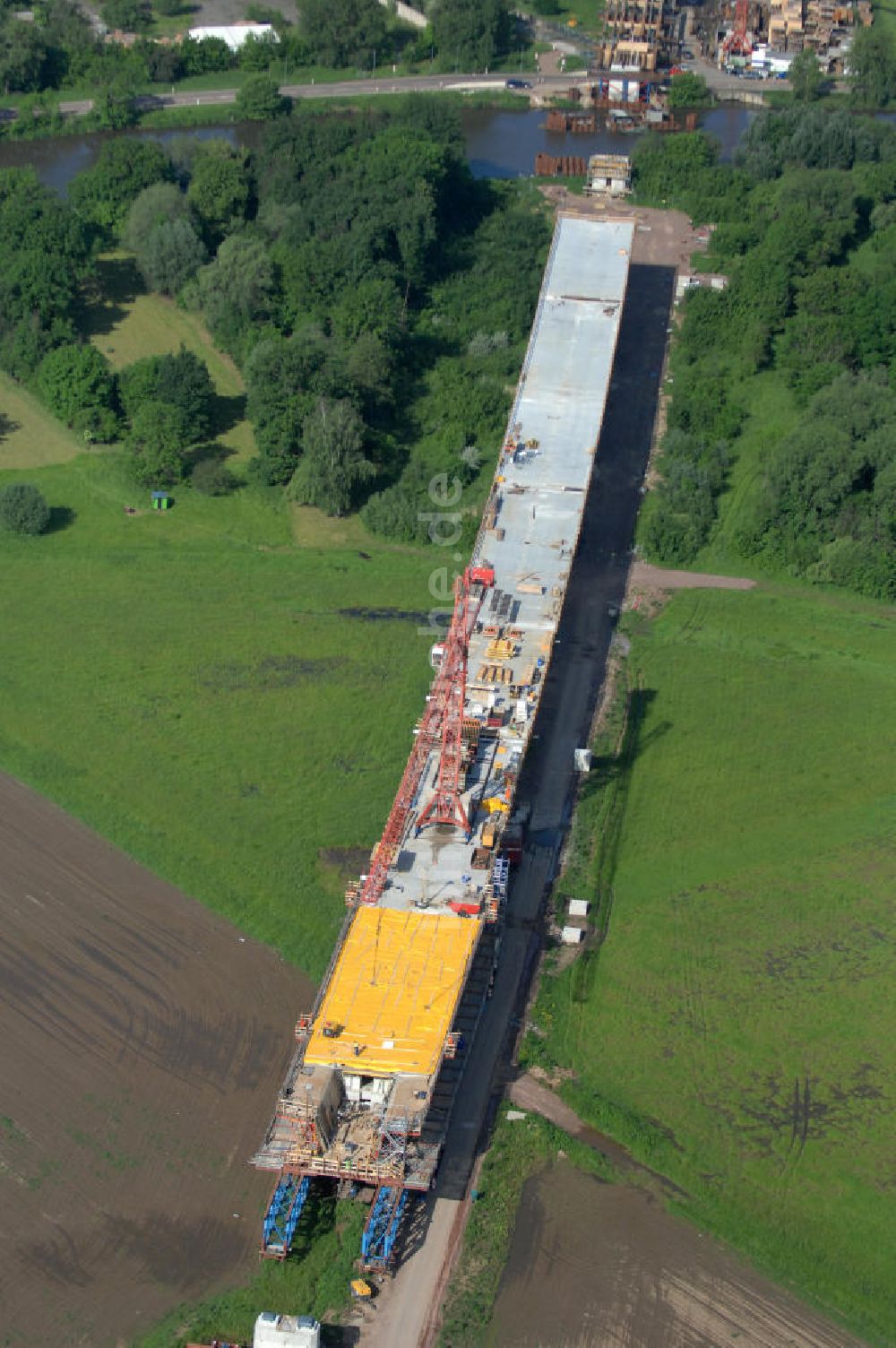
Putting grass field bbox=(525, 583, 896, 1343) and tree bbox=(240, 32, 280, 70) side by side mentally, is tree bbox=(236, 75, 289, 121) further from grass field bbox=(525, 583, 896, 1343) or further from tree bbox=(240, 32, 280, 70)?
grass field bbox=(525, 583, 896, 1343)

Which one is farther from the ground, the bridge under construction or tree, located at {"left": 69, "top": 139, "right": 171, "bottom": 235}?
tree, located at {"left": 69, "top": 139, "right": 171, "bottom": 235}

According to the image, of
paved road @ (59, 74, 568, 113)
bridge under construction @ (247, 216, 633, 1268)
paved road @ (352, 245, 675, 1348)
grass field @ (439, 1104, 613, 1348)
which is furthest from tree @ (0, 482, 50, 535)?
paved road @ (59, 74, 568, 113)

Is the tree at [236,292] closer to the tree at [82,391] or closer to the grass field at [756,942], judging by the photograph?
the tree at [82,391]

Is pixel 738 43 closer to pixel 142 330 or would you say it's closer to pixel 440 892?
pixel 142 330

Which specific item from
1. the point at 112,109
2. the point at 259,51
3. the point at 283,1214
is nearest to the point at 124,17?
the point at 259,51

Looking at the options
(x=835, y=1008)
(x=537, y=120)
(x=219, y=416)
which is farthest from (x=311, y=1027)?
(x=537, y=120)

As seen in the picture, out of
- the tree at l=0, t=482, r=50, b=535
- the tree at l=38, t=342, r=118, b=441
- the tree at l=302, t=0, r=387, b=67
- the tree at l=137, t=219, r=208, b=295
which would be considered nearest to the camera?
the tree at l=0, t=482, r=50, b=535

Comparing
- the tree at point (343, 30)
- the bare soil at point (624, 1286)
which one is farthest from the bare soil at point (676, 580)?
the tree at point (343, 30)
